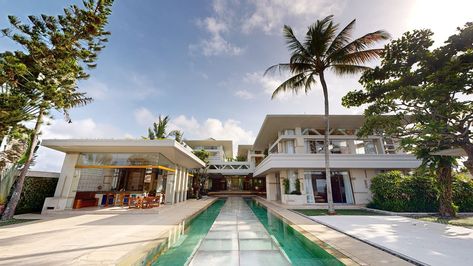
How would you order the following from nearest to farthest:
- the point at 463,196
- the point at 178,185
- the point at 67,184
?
the point at 463,196 → the point at 67,184 → the point at 178,185

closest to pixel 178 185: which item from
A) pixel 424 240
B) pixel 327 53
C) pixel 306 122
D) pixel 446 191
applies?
pixel 306 122

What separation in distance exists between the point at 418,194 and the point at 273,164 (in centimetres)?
900

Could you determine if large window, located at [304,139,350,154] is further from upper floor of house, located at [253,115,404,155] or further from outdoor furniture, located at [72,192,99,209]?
outdoor furniture, located at [72,192,99,209]

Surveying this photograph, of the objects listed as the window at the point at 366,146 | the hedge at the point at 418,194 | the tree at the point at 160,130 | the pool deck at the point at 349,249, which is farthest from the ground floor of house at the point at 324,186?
the tree at the point at 160,130

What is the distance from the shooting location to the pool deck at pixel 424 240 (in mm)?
4002

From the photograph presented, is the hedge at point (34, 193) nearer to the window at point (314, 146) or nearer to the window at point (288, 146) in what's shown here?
the window at point (288, 146)

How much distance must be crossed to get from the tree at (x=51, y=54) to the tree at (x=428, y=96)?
13.9 metres

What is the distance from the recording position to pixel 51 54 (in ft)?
25.9

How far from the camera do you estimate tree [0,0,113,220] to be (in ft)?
24.3

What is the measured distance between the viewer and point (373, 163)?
1465 centimetres

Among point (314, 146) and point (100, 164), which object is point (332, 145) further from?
point (100, 164)

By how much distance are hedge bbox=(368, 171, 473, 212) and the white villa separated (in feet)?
10.6

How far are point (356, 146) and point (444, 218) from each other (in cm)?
800

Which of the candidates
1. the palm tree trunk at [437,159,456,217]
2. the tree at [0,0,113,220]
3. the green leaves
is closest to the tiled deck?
the tree at [0,0,113,220]
